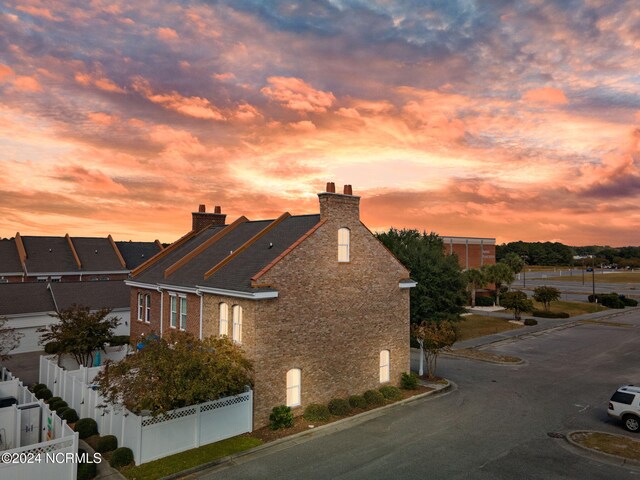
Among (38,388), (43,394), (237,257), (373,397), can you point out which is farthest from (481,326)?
(38,388)

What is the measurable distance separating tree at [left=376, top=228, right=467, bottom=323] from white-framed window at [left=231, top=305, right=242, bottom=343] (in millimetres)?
20352

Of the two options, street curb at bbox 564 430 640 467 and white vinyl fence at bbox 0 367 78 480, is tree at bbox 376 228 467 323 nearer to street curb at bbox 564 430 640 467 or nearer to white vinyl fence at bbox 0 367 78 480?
street curb at bbox 564 430 640 467

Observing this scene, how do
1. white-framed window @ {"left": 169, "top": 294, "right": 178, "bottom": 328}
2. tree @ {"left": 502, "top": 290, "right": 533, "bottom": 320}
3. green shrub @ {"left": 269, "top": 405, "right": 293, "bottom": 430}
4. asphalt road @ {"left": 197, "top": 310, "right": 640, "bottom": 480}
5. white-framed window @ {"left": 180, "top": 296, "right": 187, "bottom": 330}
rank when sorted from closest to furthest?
asphalt road @ {"left": 197, "top": 310, "right": 640, "bottom": 480} < green shrub @ {"left": 269, "top": 405, "right": 293, "bottom": 430} < white-framed window @ {"left": 180, "top": 296, "right": 187, "bottom": 330} < white-framed window @ {"left": 169, "top": 294, "right": 178, "bottom": 328} < tree @ {"left": 502, "top": 290, "right": 533, "bottom": 320}

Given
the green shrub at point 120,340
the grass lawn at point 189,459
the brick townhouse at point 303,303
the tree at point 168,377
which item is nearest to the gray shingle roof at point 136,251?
the green shrub at point 120,340

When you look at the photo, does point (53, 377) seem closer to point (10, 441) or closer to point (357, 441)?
point (10, 441)

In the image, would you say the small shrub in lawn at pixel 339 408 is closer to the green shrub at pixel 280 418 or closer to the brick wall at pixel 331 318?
the brick wall at pixel 331 318

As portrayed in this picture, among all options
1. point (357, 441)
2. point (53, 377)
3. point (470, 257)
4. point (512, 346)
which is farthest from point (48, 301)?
point (470, 257)

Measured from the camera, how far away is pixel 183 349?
19.1 m

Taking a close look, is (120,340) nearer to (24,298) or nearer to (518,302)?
(24,298)

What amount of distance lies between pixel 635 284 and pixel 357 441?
140910 millimetres

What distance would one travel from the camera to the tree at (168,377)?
17.8 m

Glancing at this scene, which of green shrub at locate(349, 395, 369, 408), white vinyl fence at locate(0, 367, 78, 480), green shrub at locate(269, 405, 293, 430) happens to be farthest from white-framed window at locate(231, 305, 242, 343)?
white vinyl fence at locate(0, 367, 78, 480)

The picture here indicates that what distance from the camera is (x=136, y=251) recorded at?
76938mm

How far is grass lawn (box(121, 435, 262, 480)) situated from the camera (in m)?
17.3
